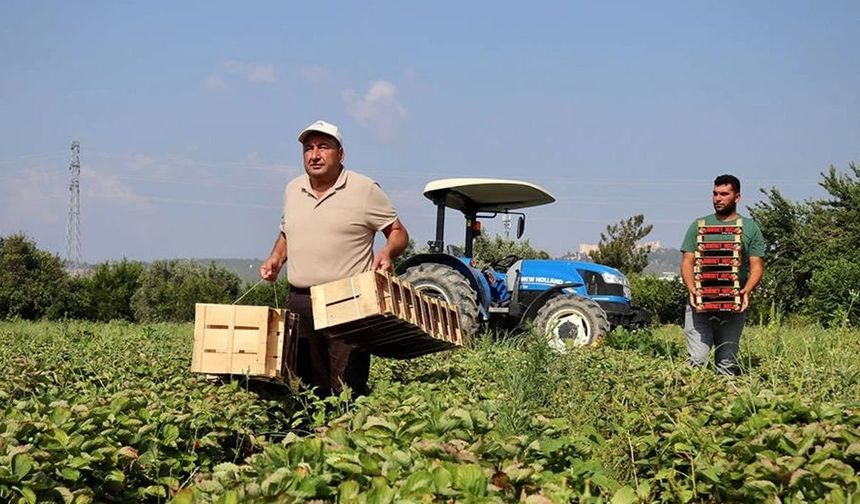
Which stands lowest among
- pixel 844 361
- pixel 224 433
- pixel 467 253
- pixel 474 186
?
pixel 224 433

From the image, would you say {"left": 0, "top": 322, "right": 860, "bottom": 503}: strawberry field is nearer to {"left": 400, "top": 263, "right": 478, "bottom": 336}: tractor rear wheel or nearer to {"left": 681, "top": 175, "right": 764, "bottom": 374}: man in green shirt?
{"left": 681, "top": 175, "right": 764, "bottom": 374}: man in green shirt

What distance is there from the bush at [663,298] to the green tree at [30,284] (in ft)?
54.8

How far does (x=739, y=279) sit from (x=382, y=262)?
104 inches

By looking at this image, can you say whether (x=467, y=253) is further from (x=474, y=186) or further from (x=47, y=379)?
(x=47, y=379)

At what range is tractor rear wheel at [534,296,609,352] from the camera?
1158cm

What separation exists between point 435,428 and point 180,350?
613 centimetres

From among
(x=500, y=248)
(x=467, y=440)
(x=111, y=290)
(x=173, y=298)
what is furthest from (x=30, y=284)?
(x=467, y=440)

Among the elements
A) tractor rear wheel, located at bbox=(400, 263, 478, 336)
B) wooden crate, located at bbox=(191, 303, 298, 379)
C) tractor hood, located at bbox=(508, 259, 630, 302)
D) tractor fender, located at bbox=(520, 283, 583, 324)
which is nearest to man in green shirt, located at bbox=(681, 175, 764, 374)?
wooden crate, located at bbox=(191, 303, 298, 379)

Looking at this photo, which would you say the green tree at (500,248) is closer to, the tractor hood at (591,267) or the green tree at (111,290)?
the green tree at (111,290)

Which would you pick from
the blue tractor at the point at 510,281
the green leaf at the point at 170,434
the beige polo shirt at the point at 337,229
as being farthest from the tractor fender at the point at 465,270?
the green leaf at the point at 170,434

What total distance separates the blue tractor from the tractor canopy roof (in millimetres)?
12

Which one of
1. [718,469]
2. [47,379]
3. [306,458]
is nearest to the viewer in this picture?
[306,458]

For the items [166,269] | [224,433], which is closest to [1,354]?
[224,433]

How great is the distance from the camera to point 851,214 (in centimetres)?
2720
